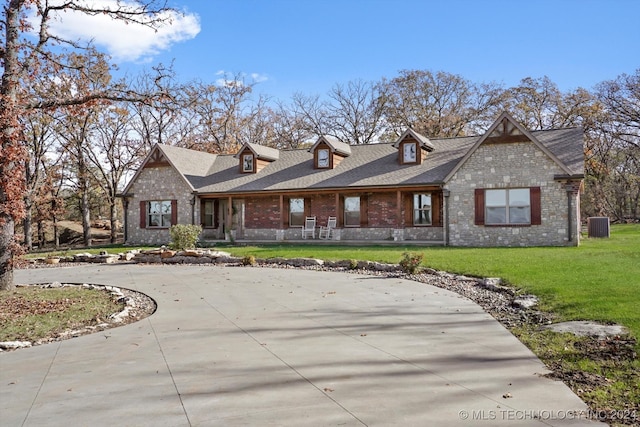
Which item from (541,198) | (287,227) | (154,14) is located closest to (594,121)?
(541,198)

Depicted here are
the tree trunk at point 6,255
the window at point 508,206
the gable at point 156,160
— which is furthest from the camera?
the gable at point 156,160

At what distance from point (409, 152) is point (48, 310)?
19072 millimetres

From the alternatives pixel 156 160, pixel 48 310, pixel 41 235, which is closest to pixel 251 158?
pixel 156 160

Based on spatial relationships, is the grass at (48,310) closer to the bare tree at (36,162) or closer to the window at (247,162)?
the window at (247,162)

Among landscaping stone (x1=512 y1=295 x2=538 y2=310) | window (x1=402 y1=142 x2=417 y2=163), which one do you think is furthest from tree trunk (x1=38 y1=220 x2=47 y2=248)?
landscaping stone (x1=512 y1=295 x2=538 y2=310)

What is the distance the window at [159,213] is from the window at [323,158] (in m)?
8.34

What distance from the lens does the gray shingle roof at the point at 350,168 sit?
23156 mm

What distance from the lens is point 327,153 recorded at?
27.4 metres

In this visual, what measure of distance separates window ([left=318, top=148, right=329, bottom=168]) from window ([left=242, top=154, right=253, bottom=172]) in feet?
13.1

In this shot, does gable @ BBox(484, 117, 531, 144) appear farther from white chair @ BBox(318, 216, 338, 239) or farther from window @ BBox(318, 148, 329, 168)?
window @ BBox(318, 148, 329, 168)

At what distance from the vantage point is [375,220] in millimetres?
24875

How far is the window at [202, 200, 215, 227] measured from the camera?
2866 centimetres

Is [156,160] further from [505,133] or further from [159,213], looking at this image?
[505,133]

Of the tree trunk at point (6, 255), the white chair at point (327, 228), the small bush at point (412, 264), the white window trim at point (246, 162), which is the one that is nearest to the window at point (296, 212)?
the white chair at point (327, 228)
